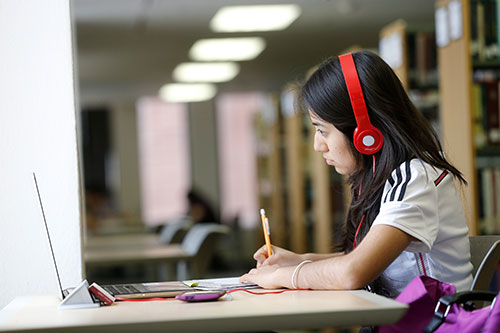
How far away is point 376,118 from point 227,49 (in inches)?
238

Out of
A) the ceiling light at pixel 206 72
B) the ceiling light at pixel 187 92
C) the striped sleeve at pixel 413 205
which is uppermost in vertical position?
the ceiling light at pixel 206 72

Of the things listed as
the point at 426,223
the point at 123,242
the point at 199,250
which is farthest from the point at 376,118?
the point at 123,242

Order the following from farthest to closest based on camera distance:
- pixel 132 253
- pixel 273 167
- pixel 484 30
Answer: pixel 273 167
pixel 132 253
pixel 484 30

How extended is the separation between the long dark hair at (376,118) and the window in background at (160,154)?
9903 mm

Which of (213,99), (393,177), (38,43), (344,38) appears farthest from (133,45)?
(393,177)

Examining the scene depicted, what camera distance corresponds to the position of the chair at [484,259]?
1649 mm

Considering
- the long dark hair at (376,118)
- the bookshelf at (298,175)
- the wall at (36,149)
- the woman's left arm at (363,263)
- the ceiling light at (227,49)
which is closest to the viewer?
the woman's left arm at (363,263)

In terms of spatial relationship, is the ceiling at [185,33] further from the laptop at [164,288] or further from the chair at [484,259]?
the laptop at [164,288]

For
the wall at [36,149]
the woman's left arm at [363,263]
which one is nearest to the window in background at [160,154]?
the wall at [36,149]

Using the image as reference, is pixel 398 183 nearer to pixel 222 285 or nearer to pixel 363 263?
pixel 363 263

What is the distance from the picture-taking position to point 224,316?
1168 mm

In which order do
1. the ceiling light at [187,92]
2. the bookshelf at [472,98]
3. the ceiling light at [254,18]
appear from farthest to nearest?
the ceiling light at [187,92], the ceiling light at [254,18], the bookshelf at [472,98]

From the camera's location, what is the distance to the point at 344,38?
7.93 metres

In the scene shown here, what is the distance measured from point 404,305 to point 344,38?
698cm
